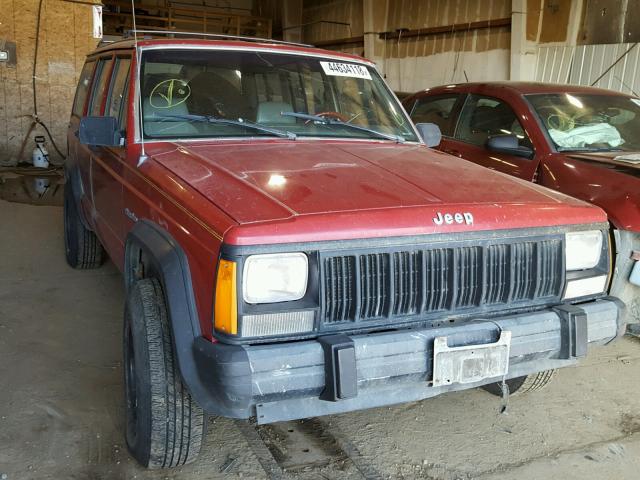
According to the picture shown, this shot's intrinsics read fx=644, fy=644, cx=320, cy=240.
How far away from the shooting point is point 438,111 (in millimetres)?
6121

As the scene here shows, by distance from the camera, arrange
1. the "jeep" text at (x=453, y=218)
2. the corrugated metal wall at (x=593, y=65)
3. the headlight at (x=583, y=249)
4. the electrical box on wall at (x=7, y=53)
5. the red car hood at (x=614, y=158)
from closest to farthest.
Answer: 1. the "jeep" text at (x=453, y=218)
2. the headlight at (x=583, y=249)
3. the red car hood at (x=614, y=158)
4. the corrugated metal wall at (x=593, y=65)
5. the electrical box on wall at (x=7, y=53)

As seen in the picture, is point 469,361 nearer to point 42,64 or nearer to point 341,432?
point 341,432

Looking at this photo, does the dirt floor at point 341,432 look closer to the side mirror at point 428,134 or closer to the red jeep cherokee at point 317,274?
the red jeep cherokee at point 317,274

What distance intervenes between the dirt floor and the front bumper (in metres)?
0.59

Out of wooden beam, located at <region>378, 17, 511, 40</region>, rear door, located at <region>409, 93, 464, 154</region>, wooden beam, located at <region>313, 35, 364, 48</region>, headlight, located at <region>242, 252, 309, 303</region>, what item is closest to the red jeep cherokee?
headlight, located at <region>242, 252, 309, 303</region>

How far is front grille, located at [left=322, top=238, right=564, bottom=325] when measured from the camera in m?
2.31

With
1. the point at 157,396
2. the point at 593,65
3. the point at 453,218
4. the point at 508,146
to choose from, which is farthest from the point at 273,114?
the point at 593,65

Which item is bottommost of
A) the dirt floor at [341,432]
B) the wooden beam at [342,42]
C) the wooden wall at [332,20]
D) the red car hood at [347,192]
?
the dirt floor at [341,432]

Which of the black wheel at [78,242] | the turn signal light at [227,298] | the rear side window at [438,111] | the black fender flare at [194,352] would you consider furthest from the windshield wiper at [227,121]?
the rear side window at [438,111]

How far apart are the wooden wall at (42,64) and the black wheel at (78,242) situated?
5799 mm

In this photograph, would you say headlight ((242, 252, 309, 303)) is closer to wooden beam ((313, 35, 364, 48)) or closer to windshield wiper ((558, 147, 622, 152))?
windshield wiper ((558, 147, 622, 152))

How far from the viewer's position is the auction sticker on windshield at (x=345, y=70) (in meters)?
3.88

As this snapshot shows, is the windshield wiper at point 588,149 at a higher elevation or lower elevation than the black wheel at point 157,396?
higher

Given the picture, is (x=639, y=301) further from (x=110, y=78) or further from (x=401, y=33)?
(x=401, y=33)
